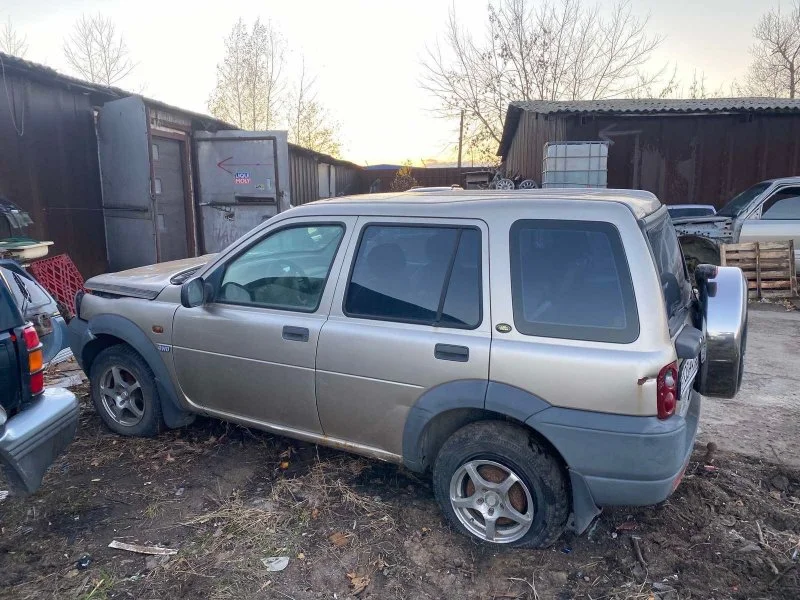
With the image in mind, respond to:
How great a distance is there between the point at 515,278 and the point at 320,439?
5.12 feet

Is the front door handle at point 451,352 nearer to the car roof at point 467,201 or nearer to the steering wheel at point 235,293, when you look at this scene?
the car roof at point 467,201

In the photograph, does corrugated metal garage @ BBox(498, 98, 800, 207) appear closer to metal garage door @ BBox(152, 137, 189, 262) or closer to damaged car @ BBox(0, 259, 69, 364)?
metal garage door @ BBox(152, 137, 189, 262)

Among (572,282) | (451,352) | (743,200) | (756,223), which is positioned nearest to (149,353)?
(451,352)

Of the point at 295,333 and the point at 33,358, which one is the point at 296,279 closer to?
the point at 295,333

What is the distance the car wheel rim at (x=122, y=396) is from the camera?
4281 millimetres

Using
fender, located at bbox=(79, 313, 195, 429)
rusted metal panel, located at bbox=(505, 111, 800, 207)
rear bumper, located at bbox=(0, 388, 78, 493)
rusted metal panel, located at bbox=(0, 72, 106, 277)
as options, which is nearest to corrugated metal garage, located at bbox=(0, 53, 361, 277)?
rusted metal panel, located at bbox=(0, 72, 106, 277)

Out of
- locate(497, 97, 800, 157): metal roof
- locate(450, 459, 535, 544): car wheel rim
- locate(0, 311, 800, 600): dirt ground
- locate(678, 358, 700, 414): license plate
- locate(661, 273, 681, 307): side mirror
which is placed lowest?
locate(0, 311, 800, 600): dirt ground

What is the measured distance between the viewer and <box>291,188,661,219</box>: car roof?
2941 millimetres

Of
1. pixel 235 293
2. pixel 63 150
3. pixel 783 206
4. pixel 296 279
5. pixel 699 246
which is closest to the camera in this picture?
pixel 296 279

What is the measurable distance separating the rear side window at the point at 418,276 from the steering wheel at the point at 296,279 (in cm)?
32

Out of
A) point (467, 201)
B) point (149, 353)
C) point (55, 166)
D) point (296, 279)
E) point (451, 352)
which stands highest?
point (55, 166)

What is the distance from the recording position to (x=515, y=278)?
2.87 meters

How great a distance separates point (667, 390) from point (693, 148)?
11936 millimetres

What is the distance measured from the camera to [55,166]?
27.0 ft
